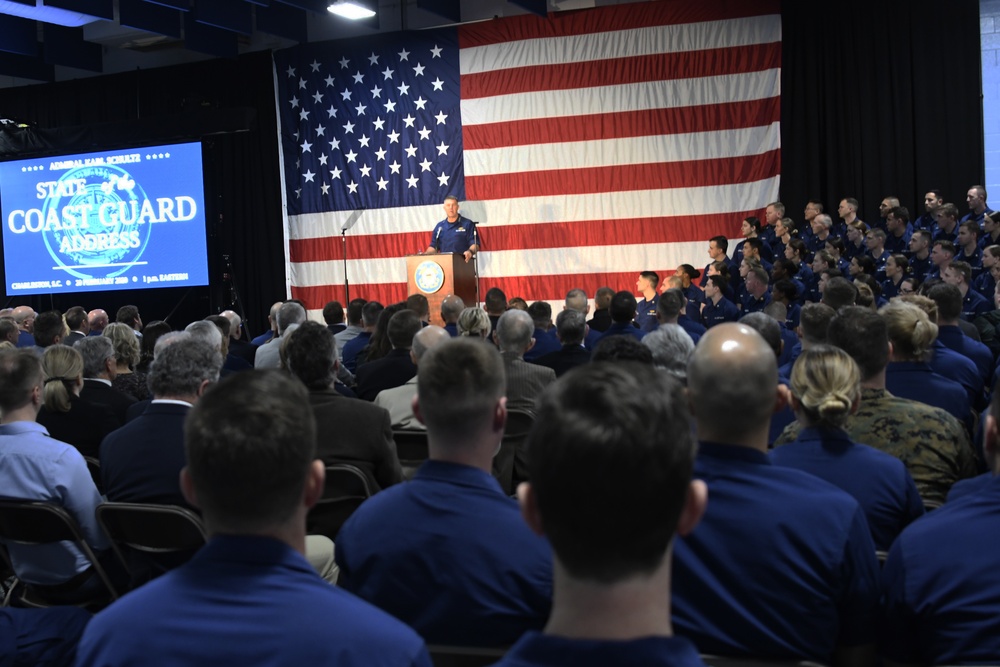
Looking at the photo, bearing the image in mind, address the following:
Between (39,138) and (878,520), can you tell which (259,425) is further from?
(39,138)

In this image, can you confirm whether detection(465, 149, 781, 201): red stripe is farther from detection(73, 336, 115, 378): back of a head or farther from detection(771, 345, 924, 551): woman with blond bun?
detection(771, 345, 924, 551): woman with blond bun

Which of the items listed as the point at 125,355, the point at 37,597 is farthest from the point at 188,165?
the point at 37,597

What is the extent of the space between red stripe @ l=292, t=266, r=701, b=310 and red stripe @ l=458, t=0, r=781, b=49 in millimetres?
2673

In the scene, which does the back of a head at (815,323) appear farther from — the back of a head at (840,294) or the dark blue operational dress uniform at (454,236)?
the dark blue operational dress uniform at (454,236)

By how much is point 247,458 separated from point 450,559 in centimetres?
56

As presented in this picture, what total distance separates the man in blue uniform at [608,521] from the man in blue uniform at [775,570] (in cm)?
85

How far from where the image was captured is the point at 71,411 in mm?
3863

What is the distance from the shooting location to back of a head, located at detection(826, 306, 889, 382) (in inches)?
115

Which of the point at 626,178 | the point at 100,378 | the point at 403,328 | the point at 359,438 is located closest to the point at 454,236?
the point at 626,178

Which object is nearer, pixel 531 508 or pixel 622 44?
pixel 531 508

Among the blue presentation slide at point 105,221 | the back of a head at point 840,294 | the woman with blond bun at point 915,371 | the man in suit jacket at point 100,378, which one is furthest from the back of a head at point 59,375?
the blue presentation slide at point 105,221

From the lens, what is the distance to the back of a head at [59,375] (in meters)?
3.75

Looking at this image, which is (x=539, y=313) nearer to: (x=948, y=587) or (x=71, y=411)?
(x=71, y=411)

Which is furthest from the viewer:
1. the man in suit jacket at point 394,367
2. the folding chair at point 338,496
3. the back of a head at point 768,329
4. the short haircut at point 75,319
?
the short haircut at point 75,319
